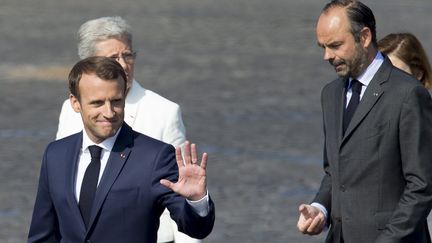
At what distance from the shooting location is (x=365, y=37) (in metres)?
5.26

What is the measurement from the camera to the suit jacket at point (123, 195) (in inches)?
197

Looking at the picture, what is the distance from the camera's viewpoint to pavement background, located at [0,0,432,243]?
37.1ft

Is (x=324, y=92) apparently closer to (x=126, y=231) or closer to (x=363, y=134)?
(x=363, y=134)

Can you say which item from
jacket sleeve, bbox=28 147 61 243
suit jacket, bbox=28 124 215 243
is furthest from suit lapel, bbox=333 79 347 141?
jacket sleeve, bbox=28 147 61 243

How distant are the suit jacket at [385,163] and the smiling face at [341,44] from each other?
0.14 m

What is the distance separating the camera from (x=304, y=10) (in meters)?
26.4

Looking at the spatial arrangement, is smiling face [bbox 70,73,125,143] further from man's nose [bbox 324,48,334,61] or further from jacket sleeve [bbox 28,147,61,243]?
man's nose [bbox 324,48,334,61]

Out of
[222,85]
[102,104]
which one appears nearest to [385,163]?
[102,104]

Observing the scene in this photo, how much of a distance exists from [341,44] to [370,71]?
21cm

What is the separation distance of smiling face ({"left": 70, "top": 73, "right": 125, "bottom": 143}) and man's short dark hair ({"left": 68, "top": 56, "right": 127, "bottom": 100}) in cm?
2

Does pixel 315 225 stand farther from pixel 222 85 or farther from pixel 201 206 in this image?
pixel 222 85

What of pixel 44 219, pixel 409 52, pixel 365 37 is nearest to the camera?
pixel 44 219

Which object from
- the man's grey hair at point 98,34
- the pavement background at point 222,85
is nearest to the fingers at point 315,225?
the man's grey hair at point 98,34

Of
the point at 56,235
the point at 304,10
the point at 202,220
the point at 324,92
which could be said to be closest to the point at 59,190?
the point at 56,235
